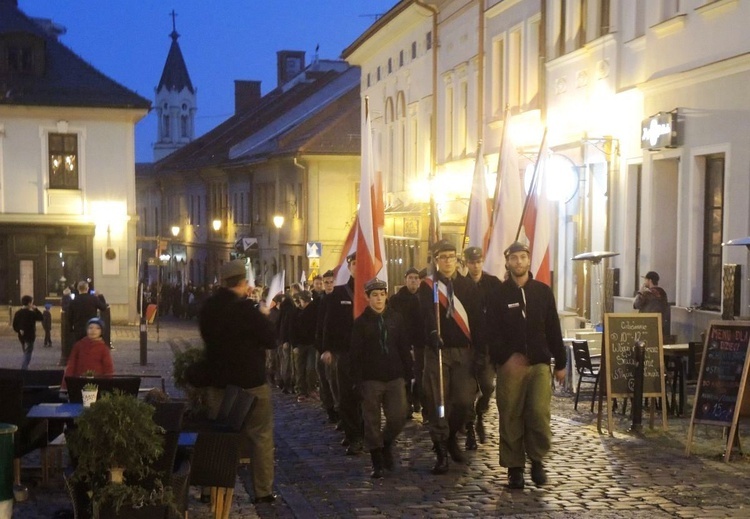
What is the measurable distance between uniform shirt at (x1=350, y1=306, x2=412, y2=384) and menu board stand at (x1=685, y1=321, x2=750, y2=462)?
8.78ft

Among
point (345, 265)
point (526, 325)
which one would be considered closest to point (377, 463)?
point (526, 325)

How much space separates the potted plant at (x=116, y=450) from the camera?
7.51 m

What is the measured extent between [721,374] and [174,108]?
12113 cm

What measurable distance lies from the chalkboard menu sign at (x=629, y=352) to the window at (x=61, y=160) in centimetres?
2975

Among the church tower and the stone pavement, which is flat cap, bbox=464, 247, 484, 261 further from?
the church tower

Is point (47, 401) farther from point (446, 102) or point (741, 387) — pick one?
point (446, 102)

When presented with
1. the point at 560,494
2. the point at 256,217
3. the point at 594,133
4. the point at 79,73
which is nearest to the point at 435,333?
the point at 560,494

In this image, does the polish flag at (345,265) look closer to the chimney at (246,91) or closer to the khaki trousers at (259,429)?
the khaki trousers at (259,429)

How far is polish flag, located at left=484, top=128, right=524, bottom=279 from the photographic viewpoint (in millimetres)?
14898

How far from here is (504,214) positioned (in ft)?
50.2

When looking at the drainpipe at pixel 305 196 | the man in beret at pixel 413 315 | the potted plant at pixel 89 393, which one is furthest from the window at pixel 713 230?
the drainpipe at pixel 305 196

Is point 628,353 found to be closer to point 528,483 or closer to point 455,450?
point 455,450

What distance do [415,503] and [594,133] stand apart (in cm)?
1309

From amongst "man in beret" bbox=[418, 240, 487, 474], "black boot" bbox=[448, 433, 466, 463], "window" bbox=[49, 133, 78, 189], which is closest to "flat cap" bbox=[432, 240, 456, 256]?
"man in beret" bbox=[418, 240, 487, 474]
